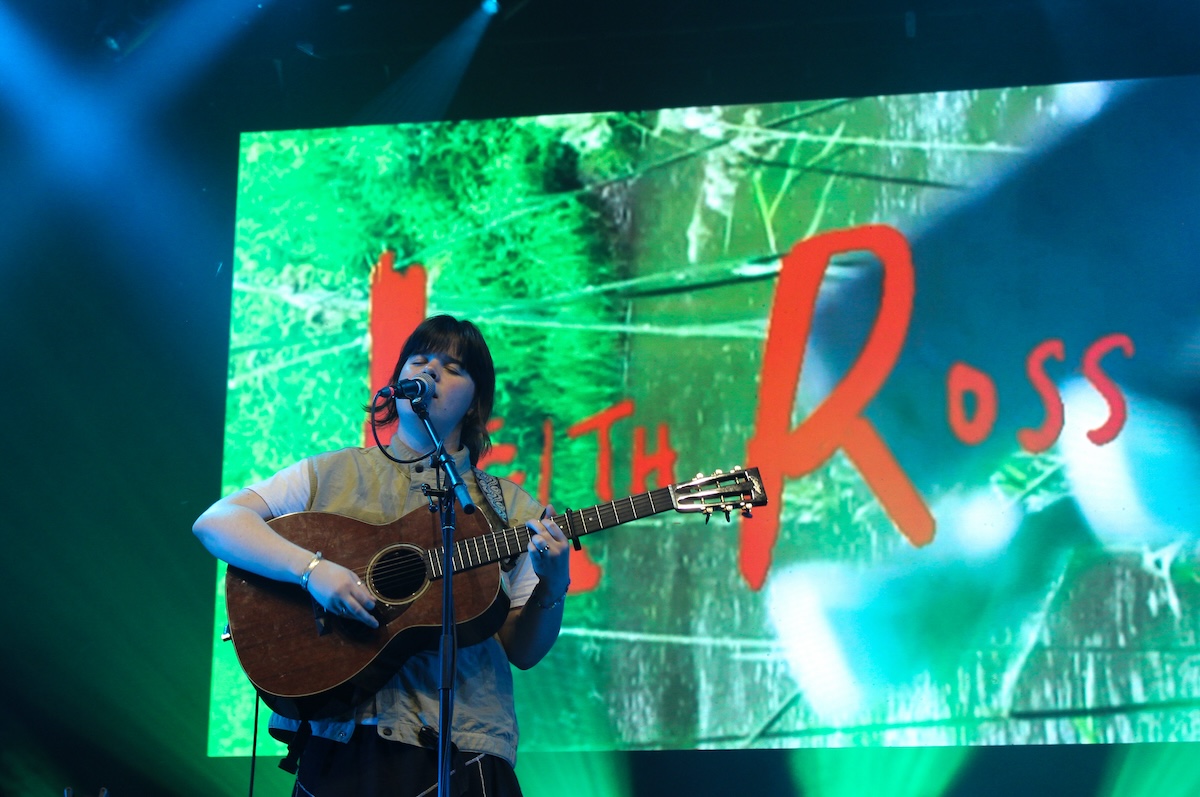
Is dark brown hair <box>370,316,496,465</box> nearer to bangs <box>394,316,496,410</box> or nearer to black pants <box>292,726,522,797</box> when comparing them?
bangs <box>394,316,496,410</box>

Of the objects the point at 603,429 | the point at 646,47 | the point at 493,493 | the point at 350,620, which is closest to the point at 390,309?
the point at 603,429

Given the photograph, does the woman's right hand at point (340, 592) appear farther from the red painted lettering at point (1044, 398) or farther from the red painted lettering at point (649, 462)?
the red painted lettering at point (1044, 398)

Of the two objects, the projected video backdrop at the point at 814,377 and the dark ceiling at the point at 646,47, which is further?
the dark ceiling at the point at 646,47

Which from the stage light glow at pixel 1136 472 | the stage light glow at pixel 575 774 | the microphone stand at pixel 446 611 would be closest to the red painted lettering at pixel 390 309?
the stage light glow at pixel 575 774

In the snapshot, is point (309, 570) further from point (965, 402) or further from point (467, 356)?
point (965, 402)

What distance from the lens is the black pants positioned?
2232 millimetres

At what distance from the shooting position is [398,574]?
2426 millimetres

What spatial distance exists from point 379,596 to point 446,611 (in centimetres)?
31

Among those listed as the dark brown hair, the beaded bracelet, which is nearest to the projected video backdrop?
the dark brown hair

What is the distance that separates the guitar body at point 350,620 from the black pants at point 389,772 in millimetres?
91

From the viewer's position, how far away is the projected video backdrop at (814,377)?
3508mm

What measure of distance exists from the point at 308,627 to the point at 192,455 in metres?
1.96

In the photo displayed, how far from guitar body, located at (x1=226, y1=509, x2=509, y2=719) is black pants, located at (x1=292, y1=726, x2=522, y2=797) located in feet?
0.30

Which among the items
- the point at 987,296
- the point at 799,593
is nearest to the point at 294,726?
the point at 799,593
